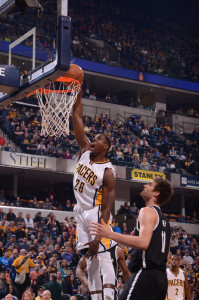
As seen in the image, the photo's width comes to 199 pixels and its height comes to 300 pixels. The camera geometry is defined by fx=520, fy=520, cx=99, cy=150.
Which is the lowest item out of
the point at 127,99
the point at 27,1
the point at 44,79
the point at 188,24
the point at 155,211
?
the point at 155,211

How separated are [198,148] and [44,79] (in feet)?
75.7

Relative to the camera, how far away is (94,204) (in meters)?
6.16

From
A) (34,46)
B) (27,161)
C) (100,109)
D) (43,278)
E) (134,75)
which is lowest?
(43,278)

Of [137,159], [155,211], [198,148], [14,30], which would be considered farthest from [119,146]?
[155,211]

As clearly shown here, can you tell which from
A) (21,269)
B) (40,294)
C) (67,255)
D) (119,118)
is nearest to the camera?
(40,294)

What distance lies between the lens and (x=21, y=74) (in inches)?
307

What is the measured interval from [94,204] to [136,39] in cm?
2900

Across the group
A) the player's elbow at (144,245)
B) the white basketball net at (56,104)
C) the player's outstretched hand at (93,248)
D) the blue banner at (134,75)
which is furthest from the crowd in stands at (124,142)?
the player's elbow at (144,245)

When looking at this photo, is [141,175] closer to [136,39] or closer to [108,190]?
[136,39]

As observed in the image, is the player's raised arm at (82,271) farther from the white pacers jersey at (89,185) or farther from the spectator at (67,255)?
the spectator at (67,255)

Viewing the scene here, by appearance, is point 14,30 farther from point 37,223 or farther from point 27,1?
point 37,223

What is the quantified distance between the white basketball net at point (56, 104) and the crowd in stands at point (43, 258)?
12.5ft

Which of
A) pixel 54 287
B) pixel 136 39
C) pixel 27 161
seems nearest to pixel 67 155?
pixel 27 161

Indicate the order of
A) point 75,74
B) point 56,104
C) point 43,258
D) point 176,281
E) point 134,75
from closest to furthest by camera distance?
point 75,74
point 56,104
point 176,281
point 43,258
point 134,75
